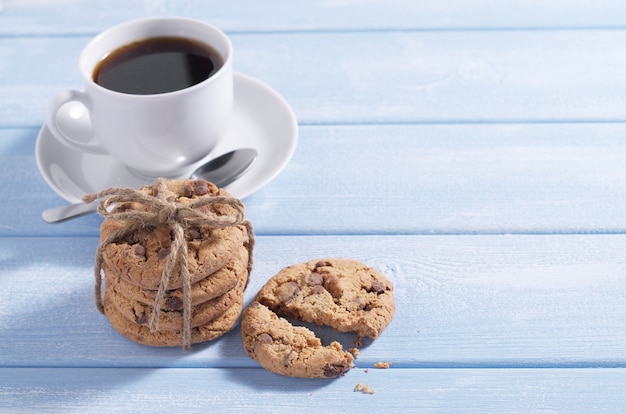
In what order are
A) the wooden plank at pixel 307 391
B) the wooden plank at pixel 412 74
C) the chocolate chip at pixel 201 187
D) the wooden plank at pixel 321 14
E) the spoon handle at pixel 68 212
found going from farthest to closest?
1. the wooden plank at pixel 321 14
2. the wooden plank at pixel 412 74
3. the spoon handle at pixel 68 212
4. the chocolate chip at pixel 201 187
5. the wooden plank at pixel 307 391

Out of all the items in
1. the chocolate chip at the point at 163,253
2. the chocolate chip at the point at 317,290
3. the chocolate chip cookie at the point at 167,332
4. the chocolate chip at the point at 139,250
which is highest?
the chocolate chip at the point at 317,290

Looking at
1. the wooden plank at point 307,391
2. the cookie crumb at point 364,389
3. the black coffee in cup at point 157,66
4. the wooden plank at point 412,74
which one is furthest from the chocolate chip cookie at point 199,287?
the wooden plank at point 412,74

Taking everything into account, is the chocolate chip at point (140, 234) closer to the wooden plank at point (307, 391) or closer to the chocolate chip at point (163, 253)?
the chocolate chip at point (163, 253)

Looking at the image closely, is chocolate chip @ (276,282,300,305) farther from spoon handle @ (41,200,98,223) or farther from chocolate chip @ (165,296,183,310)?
spoon handle @ (41,200,98,223)

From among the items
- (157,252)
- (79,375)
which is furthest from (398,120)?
(79,375)

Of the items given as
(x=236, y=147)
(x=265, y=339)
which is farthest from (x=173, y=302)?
(x=236, y=147)

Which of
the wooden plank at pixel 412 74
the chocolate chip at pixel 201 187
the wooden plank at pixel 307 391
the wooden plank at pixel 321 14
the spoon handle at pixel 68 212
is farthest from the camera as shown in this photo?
the wooden plank at pixel 321 14

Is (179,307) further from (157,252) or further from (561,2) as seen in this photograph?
(561,2)

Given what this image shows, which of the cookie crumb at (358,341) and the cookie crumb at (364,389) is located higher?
the cookie crumb at (358,341)
